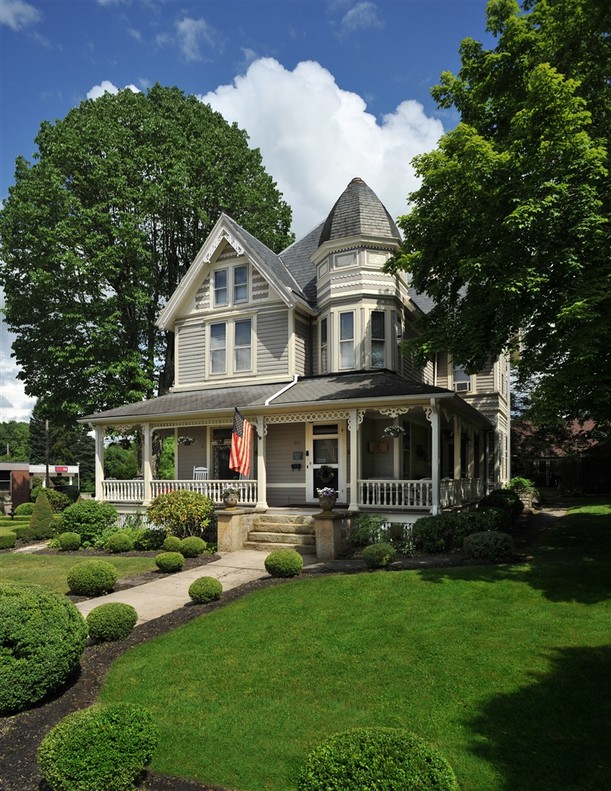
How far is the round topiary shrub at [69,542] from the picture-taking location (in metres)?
16.9

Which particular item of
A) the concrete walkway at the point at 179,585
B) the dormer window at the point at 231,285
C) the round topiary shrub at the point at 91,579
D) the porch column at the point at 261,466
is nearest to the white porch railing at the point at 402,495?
the concrete walkway at the point at 179,585

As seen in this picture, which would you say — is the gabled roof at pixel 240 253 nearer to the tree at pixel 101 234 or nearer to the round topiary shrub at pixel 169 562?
the tree at pixel 101 234

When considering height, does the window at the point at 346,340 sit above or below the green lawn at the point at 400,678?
above

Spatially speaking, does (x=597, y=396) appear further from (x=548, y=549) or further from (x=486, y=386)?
(x=486, y=386)

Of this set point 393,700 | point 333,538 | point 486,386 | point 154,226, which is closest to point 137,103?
point 154,226

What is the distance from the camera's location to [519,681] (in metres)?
6.02

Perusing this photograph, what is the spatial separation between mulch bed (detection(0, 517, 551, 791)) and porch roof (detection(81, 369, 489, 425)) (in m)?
6.11

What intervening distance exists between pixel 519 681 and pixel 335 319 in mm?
14062

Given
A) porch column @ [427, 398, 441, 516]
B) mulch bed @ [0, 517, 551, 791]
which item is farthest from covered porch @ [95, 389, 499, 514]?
mulch bed @ [0, 517, 551, 791]

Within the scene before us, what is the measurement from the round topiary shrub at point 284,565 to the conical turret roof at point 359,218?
37.1ft

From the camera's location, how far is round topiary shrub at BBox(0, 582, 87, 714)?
5.87 metres

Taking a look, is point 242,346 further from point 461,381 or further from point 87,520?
point 461,381

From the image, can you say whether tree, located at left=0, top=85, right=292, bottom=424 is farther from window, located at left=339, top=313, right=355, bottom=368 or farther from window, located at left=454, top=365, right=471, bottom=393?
window, located at left=454, top=365, right=471, bottom=393

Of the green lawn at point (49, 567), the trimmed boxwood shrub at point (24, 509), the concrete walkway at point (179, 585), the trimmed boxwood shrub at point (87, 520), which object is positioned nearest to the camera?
the concrete walkway at point (179, 585)
